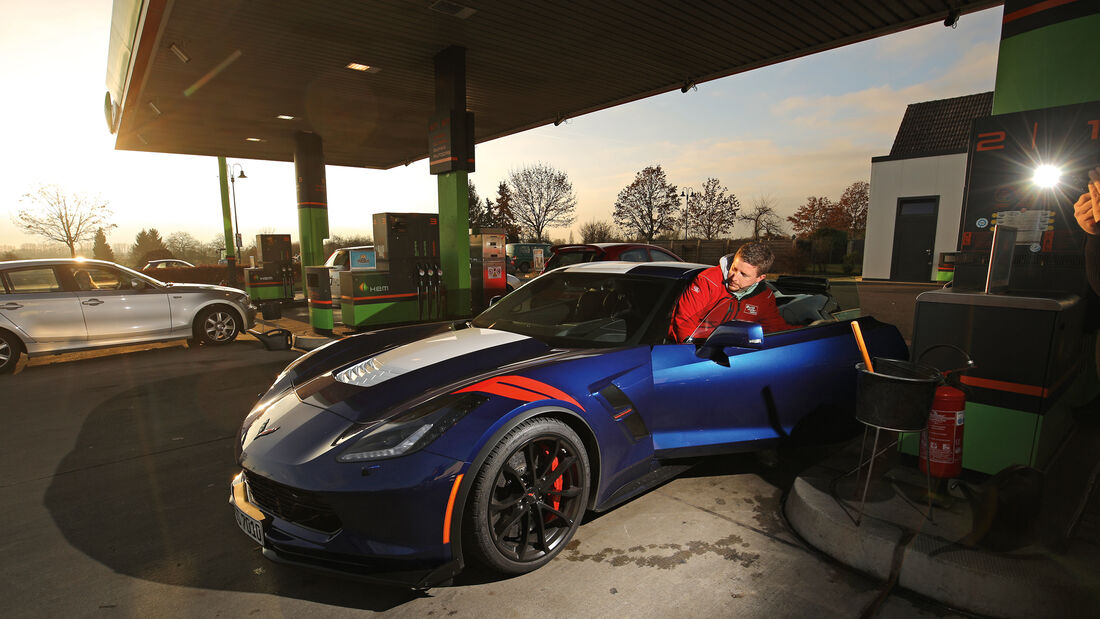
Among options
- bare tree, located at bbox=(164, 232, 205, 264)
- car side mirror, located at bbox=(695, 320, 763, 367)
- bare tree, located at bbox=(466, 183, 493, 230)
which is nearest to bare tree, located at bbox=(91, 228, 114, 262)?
bare tree, located at bbox=(164, 232, 205, 264)

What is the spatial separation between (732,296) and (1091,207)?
1.66 metres

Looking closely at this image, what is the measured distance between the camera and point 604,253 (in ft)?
31.2

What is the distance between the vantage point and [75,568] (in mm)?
2506

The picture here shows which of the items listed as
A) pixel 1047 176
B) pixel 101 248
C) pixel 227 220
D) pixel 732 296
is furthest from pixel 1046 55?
pixel 101 248

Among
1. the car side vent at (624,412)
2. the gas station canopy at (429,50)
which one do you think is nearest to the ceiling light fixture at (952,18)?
the gas station canopy at (429,50)

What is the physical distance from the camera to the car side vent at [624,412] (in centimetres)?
259

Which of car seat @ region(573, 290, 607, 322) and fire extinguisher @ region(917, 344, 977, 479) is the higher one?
car seat @ region(573, 290, 607, 322)

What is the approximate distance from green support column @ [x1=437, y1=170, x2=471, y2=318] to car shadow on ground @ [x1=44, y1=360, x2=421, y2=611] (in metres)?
5.44

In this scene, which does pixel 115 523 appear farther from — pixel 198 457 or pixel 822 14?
pixel 822 14

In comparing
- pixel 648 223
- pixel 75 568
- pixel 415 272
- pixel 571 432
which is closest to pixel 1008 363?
pixel 571 432

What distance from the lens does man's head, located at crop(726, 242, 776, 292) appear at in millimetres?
3305

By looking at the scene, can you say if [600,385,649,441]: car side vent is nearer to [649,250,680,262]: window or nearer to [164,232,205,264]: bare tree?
[649,250,680,262]: window

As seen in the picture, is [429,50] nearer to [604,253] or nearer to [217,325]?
[604,253]

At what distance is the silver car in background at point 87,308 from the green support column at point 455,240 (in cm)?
409
